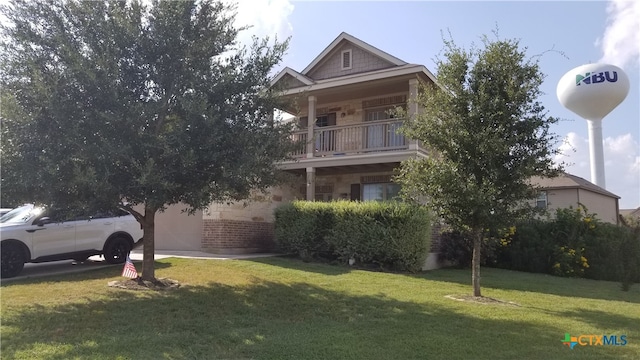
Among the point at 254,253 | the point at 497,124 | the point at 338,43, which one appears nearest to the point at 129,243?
the point at 254,253

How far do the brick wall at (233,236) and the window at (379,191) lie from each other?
4.20 meters

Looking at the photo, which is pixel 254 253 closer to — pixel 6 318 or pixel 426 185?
pixel 426 185

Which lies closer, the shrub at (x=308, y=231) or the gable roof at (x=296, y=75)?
the shrub at (x=308, y=231)

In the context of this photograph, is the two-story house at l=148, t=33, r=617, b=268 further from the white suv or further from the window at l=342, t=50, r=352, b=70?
the white suv

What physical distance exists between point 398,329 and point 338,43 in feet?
43.4

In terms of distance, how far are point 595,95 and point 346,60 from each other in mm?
17043

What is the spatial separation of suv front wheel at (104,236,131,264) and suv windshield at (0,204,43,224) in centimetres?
178

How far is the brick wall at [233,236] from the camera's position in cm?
1441

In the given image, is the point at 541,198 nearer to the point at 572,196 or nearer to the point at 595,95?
the point at 572,196

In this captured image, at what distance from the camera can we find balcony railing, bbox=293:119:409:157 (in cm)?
1551

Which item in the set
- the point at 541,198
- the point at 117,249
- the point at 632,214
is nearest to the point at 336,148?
the point at 541,198

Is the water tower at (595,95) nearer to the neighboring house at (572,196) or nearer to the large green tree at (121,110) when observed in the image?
the neighboring house at (572,196)

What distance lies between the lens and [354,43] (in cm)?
1745

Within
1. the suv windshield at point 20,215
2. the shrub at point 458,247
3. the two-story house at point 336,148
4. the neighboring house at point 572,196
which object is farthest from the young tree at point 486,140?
the neighboring house at point 572,196
